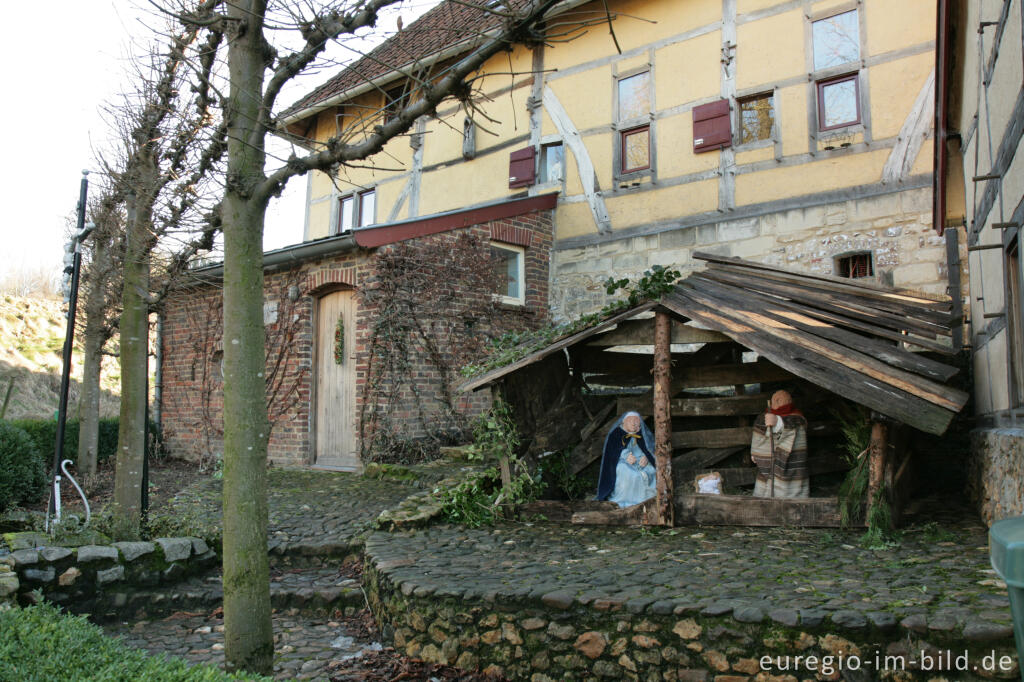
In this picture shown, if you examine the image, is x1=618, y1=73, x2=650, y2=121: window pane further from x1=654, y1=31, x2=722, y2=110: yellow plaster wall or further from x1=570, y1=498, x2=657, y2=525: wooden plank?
x1=570, y1=498, x2=657, y2=525: wooden plank

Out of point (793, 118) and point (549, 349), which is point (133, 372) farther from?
point (793, 118)

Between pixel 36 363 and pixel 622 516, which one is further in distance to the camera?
pixel 36 363

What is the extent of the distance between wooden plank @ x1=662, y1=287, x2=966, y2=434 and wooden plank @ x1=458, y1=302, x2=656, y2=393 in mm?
359

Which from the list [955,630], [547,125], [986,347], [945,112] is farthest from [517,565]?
[547,125]

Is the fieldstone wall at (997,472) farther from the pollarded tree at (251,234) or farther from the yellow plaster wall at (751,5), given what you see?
the yellow plaster wall at (751,5)

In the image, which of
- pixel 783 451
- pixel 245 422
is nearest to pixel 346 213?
pixel 783 451

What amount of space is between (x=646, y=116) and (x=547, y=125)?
6.03 ft

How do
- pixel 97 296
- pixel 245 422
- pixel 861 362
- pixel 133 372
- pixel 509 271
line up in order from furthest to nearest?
pixel 509 271
pixel 97 296
pixel 133 372
pixel 861 362
pixel 245 422

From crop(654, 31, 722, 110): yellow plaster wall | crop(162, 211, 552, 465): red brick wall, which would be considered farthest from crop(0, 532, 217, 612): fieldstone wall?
crop(654, 31, 722, 110): yellow plaster wall

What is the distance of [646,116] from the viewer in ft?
36.9

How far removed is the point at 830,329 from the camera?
6.03m

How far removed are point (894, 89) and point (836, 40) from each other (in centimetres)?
110

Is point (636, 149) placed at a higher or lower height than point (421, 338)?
higher

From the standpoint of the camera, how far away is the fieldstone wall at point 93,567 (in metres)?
5.08
